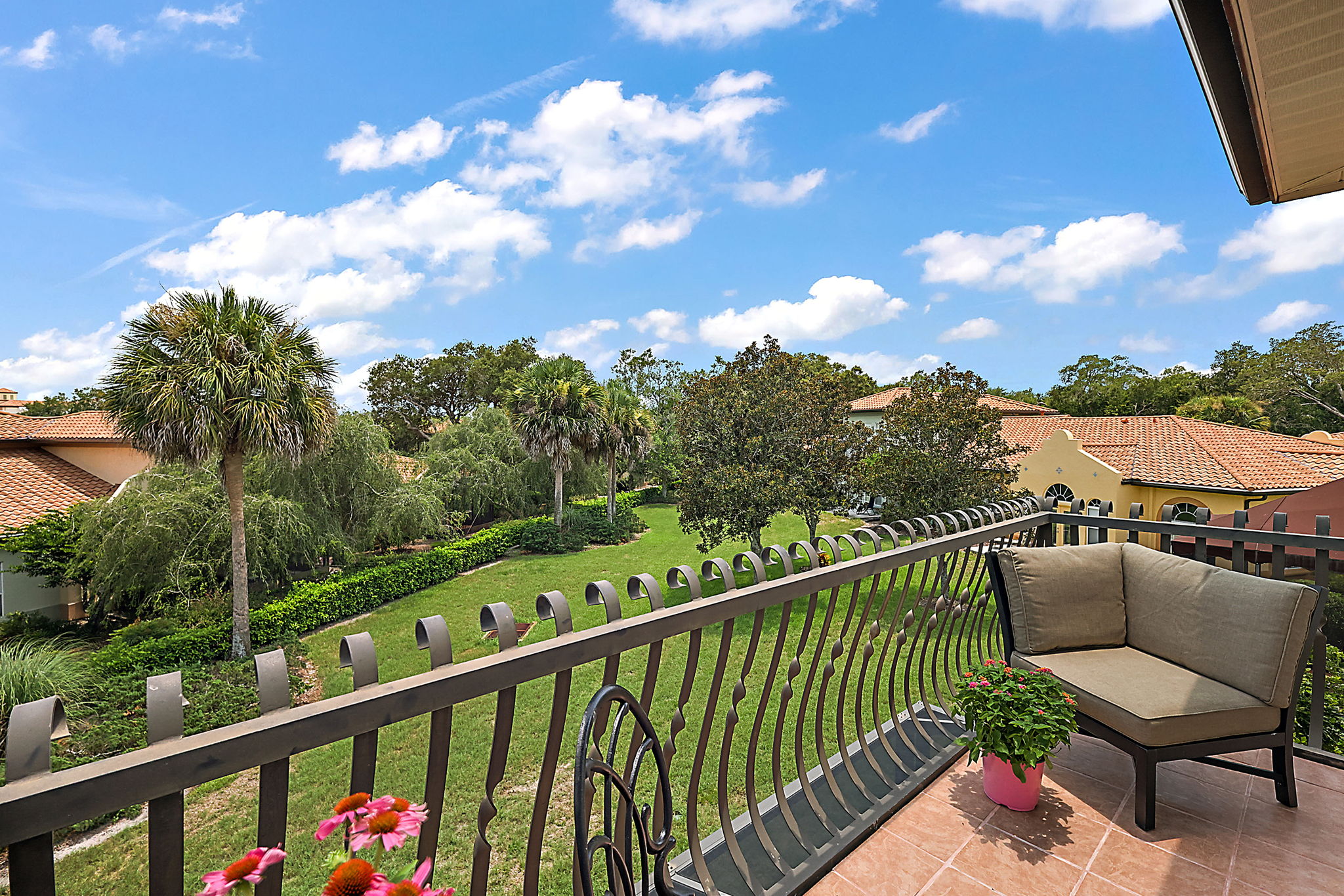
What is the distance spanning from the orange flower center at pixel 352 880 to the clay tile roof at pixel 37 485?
57.4 feet

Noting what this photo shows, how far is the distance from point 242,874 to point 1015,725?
2262 mm

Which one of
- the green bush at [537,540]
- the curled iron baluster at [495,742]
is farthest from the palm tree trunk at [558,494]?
the curled iron baluster at [495,742]

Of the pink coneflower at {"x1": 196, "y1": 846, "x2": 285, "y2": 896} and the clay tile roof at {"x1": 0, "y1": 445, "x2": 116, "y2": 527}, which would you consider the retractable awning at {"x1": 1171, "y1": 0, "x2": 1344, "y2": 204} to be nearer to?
the pink coneflower at {"x1": 196, "y1": 846, "x2": 285, "y2": 896}

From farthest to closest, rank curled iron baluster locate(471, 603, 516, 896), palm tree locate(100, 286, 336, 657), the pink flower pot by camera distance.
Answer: palm tree locate(100, 286, 336, 657) < the pink flower pot < curled iron baluster locate(471, 603, 516, 896)

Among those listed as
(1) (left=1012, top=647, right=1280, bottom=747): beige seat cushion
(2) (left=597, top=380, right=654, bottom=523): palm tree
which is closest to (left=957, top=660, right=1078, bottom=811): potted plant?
(1) (left=1012, top=647, right=1280, bottom=747): beige seat cushion

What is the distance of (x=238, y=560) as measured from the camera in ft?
30.6

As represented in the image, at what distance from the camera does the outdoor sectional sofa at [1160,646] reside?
202 centimetres

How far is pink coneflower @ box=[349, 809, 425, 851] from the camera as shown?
0.65 m

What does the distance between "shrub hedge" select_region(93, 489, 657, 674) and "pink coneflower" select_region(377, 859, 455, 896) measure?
425 inches

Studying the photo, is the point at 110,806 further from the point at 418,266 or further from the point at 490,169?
the point at 418,266

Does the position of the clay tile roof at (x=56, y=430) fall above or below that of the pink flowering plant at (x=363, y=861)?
above

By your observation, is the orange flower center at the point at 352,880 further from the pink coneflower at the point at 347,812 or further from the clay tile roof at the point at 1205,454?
the clay tile roof at the point at 1205,454

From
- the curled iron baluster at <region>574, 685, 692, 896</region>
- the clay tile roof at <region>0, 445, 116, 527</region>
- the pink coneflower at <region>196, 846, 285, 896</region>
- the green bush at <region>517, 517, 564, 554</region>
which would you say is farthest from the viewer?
the green bush at <region>517, 517, 564, 554</region>

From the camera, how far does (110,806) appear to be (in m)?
0.65
